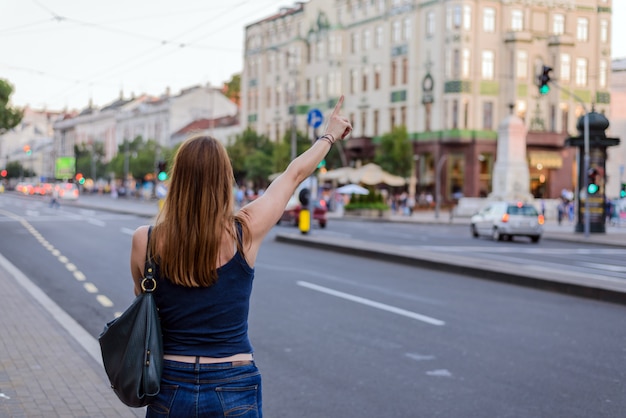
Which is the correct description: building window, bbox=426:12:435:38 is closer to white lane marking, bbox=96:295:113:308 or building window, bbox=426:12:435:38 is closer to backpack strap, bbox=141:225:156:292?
white lane marking, bbox=96:295:113:308

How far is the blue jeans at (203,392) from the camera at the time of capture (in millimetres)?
3262

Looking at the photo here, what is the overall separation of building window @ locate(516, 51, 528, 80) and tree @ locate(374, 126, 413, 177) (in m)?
8.68

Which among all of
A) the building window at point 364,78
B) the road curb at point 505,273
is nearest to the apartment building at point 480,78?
the building window at point 364,78

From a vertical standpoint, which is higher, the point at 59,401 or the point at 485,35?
the point at 485,35

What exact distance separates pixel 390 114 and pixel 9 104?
31.0 meters

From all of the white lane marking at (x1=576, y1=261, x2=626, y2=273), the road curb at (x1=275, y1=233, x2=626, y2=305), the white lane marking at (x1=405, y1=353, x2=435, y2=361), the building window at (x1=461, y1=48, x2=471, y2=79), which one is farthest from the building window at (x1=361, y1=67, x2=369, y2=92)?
the white lane marking at (x1=405, y1=353, x2=435, y2=361)

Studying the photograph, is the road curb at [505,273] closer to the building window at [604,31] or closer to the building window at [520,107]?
the building window at [520,107]

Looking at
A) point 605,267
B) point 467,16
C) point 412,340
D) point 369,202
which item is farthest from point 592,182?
point 467,16

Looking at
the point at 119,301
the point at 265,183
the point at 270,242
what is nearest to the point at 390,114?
the point at 265,183

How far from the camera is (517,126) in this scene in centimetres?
5069

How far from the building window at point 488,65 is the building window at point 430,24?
399 cm

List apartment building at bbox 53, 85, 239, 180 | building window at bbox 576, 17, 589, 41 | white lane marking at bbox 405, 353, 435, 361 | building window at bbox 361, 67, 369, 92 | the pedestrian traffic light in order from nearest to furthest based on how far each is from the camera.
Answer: white lane marking at bbox 405, 353, 435, 361 → the pedestrian traffic light → building window at bbox 576, 17, 589, 41 → building window at bbox 361, 67, 369, 92 → apartment building at bbox 53, 85, 239, 180

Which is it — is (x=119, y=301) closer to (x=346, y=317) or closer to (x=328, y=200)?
(x=346, y=317)

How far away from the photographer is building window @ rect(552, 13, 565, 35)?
214 ft
